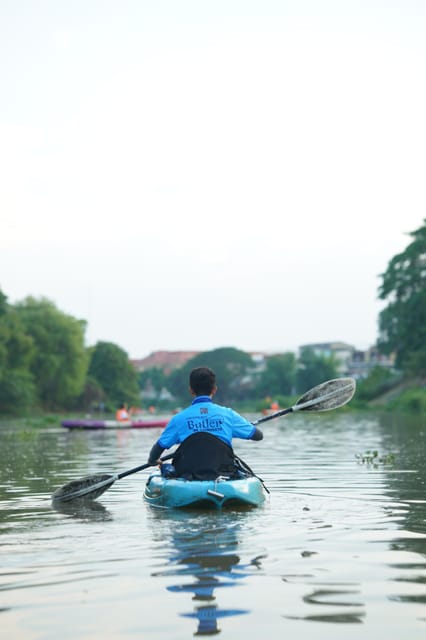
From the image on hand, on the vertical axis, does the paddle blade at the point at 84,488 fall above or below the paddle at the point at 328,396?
below

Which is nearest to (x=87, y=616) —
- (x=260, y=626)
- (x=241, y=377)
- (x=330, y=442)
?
(x=260, y=626)

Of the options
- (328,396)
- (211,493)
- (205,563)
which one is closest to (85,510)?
(211,493)

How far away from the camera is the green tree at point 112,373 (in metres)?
110

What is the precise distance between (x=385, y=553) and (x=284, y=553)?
74 centimetres

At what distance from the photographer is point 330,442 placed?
81.6 ft

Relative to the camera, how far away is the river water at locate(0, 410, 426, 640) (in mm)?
5035

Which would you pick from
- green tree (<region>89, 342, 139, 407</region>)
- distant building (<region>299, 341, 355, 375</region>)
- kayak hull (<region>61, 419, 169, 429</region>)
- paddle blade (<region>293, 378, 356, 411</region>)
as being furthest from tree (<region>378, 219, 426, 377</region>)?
distant building (<region>299, 341, 355, 375</region>)

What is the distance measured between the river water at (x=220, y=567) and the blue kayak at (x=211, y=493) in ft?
0.55

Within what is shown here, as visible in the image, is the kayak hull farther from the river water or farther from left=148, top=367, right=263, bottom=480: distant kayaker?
left=148, top=367, right=263, bottom=480: distant kayaker

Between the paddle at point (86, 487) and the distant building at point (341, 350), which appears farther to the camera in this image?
the distant building at point (341, 350)

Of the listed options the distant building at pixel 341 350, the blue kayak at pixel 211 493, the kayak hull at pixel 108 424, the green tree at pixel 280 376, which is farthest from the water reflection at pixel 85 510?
the distant building at pixel 341 350

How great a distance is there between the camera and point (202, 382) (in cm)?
970

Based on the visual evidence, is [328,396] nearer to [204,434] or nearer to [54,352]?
[204,434]

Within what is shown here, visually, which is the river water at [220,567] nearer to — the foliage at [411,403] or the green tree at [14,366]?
the foliage at [411,403]
